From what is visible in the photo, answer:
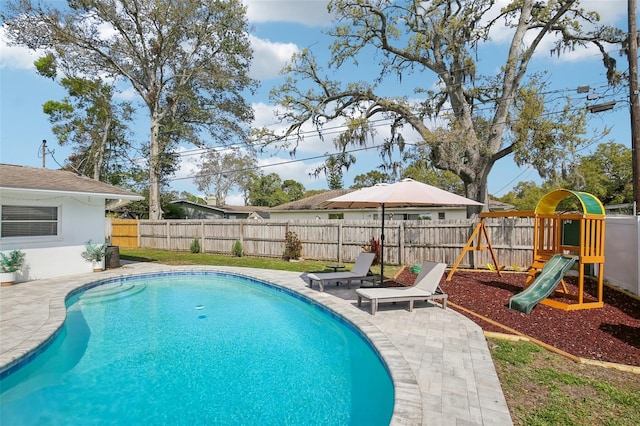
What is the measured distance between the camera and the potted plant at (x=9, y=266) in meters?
9.62

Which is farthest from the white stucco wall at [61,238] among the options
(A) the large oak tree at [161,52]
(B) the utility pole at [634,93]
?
(B) the utility pole at [634,93]

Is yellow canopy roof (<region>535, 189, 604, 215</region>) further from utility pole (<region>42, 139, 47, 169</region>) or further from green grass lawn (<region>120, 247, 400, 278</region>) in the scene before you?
utility pole (<region>42, 139, 47, 169</region>)

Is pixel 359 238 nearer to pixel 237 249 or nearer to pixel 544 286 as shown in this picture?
pixel 237 249

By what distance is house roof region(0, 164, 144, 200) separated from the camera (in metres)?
9.73

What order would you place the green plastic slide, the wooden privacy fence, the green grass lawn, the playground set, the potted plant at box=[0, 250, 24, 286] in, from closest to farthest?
the green plastic slide
the playground set
the potted plant at box=[0, 250, 24, 286]
the wooden privacy fence
the green grass lawn

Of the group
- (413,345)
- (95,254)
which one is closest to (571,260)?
(413,345)

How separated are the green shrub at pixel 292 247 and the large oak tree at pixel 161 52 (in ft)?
42.1

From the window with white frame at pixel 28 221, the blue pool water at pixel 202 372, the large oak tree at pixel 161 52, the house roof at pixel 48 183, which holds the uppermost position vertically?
the large oak tree at pixel 161 52

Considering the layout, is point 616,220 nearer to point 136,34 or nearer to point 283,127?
point 283,127

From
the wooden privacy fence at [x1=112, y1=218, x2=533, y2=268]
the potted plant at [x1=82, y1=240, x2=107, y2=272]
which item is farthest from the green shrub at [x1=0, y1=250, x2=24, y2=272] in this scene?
the wooden privacy fence at [x1=112, y1=218, x2=533, y2=268]

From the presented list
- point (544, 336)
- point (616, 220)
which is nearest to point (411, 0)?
point (616, 220)

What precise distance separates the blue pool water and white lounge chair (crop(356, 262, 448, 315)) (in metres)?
0.80

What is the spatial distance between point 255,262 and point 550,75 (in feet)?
48.4

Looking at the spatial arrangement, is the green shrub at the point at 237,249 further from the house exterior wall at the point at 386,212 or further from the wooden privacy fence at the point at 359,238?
the house exterior wall at the point at 386,212
